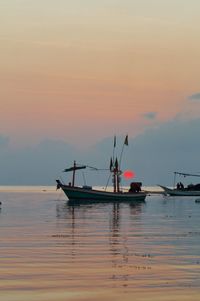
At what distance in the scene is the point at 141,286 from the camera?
27062mm

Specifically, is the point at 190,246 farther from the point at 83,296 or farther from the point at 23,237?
the point at 83,296

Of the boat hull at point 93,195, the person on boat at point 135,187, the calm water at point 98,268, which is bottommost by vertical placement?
the calm water at point 98,268

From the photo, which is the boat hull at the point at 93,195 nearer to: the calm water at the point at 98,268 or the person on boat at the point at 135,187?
the person on boat at the point at 135,187

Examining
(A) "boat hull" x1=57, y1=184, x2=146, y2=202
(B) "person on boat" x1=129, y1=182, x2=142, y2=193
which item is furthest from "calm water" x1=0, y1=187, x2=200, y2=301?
(B) "person on boat" x1=129, y1=182, x2=142, y2=193

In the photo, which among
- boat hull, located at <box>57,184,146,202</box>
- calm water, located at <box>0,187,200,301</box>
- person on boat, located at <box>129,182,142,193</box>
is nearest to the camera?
calm water, located at <box>0,187,200,301</box>

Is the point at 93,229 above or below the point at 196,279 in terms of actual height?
above

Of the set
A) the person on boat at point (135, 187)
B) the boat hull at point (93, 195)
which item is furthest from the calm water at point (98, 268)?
the person on boat at point (135, 187)

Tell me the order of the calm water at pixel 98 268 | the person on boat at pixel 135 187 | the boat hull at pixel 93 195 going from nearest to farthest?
the calm water at pixel 98 268 → the boat hull at pixel 93 195 → the person on boat at pixel 135 187

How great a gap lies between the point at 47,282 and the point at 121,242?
20.2m

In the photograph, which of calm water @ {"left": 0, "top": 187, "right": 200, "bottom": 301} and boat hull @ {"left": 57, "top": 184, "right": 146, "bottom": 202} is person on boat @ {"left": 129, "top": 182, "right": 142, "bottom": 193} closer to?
boat hull @ {"left": 57, "top": 184, "right": 146, "bottom": 202}

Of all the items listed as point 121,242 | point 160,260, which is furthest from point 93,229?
point 160,260

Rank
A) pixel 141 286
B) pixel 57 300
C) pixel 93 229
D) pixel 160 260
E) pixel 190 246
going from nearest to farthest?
pixel 57 300, pixel 141 286, pixel 160 260, pixel 190 246, pixel 93 229

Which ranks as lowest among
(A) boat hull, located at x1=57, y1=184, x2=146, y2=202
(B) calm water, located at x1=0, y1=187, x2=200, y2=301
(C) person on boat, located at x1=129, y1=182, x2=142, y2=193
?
(B) calm water, located at x1=0, y1=187, x2=200, y2=301

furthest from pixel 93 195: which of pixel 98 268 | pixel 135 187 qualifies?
pixel 98 268
